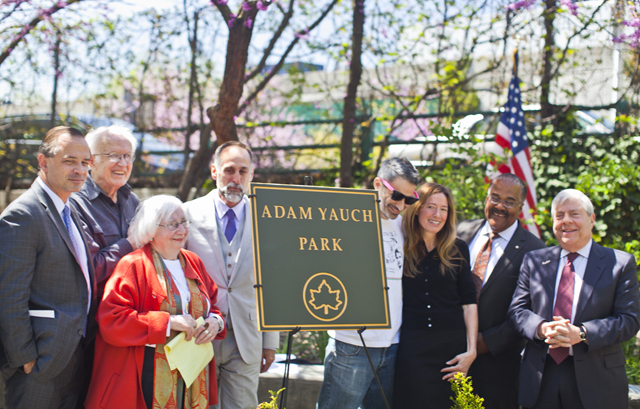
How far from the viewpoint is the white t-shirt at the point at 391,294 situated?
2.79 metres

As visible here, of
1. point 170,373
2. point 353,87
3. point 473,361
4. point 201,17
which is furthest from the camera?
point 201,17

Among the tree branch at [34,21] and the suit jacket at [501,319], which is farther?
the tree branch at [34,21]

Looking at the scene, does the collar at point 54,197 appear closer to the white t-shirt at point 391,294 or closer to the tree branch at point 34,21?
the white t-shirt at point 391,294

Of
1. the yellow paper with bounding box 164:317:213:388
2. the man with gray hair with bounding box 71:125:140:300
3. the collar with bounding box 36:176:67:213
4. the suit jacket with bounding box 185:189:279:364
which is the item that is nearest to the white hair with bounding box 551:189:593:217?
the suit jacket with bounding box 185:189:279:364

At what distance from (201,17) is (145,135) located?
2.18m

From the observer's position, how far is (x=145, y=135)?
7.61 m

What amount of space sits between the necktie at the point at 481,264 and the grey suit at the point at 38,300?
7.58 ft

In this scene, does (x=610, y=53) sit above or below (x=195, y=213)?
above

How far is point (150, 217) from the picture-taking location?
2529 mm

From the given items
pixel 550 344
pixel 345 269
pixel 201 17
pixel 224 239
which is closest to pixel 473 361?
pixel 550 344

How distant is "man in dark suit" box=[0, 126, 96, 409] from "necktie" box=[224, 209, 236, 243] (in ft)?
2.62

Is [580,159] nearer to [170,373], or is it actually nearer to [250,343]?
[250,343]

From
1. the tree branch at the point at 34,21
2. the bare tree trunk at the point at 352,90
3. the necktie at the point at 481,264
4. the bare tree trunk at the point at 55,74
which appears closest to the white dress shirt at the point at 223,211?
the necktie at the point at 481,264

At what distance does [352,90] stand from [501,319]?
11.6 ft
